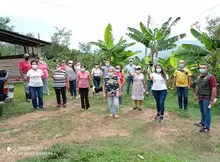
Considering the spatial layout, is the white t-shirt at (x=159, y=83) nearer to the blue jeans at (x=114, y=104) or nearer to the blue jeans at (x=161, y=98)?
the blue jeans at (x=161, y=98)

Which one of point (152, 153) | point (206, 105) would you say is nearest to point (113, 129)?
point (152, 153)

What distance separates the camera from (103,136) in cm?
528

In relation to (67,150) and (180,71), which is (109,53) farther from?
(67,150)

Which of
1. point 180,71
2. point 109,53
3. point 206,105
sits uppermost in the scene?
point 109,53

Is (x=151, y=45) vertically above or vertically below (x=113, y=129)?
above

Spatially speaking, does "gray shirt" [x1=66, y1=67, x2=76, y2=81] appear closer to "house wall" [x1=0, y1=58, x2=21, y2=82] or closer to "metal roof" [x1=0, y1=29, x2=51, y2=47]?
"metal roof" [x1=0, y1=29, x2=51, y2=47]

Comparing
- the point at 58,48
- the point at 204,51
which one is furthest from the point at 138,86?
the point at 58,48

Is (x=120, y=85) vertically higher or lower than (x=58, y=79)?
lower

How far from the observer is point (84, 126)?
5.97 metres

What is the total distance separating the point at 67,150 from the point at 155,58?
8378 millimetres

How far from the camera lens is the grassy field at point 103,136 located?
13.9 feet

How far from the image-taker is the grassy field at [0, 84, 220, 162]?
4.25 meters

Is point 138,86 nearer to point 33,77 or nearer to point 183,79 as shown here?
point 183,79

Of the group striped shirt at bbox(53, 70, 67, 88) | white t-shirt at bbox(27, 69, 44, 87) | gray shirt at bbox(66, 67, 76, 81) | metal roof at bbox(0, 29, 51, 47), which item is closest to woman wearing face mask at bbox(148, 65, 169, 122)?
striped shirt at bbox(53, 70, 67, 88)
